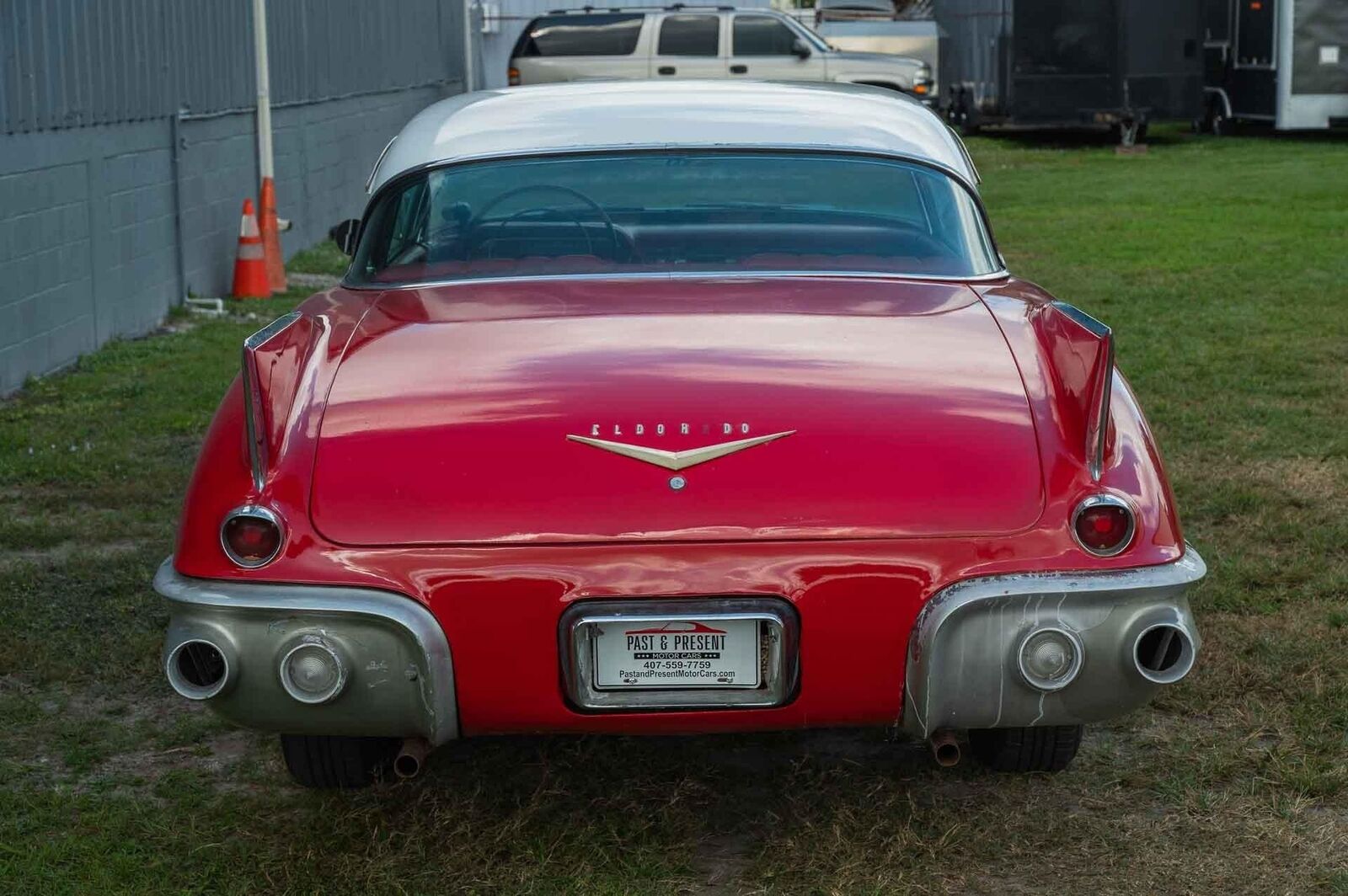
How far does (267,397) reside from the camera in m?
3.50

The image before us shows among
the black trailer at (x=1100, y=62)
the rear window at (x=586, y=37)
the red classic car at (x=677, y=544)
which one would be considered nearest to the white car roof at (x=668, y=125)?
the red classic car at (x=677, y=544)

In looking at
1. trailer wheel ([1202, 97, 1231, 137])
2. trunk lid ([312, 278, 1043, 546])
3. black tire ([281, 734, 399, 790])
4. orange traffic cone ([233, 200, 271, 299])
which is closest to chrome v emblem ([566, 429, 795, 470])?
trunk lid ([312, 278, 1043, 546])

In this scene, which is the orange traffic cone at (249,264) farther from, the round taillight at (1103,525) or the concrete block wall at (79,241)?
the round taillight at (1103,525)

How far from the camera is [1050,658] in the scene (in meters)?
3.29

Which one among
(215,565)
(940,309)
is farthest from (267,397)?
(940,309)

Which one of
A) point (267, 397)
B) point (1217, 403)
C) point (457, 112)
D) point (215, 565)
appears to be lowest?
point (1217, 403)

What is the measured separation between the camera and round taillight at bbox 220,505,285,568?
10.9ft

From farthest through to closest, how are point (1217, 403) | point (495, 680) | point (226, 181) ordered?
1. point (226, 181)
2. point (1217, 403)
3. point (495, 680)

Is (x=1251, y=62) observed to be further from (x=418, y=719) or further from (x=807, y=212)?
(x=418, y=719)

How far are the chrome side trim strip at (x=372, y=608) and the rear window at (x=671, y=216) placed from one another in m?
1.27

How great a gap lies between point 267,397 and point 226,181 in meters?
9.56

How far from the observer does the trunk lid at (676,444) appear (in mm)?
3271

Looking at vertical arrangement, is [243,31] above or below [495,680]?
above

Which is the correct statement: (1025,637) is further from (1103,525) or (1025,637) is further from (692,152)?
(692,152)
